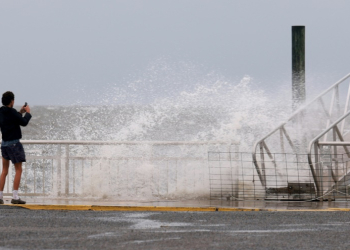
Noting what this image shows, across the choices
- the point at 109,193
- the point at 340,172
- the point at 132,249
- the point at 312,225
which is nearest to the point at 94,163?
the point at 109,193

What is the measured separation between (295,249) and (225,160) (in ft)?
22.8

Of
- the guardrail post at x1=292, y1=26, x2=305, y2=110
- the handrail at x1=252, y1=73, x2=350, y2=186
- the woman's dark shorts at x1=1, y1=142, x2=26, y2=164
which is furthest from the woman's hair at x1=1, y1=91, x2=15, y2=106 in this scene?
the guardrail post at x1=292, y1=26, x2=305, y2=110

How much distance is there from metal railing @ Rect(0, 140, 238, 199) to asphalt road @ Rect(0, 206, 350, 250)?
93.7 inches

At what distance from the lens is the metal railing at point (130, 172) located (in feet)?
50.9

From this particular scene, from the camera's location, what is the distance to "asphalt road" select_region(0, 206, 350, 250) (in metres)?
9.02

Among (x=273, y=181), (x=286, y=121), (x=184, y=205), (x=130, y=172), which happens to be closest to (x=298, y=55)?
(x=286, y=121)

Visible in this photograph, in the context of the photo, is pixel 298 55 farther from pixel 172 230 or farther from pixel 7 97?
pixel 172 230

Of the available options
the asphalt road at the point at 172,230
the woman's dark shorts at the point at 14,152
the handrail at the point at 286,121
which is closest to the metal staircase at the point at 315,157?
the handrail at the point at 286,121

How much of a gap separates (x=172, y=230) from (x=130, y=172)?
535 cm

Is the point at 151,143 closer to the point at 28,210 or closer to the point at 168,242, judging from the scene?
the point at 28,210

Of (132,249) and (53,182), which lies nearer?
(132,249)

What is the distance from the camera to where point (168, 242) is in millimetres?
9188

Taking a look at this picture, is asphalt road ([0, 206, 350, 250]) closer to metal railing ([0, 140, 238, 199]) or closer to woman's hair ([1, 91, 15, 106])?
woman's hair ([1, 91, 15, 106])

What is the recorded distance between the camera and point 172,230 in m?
10.4
